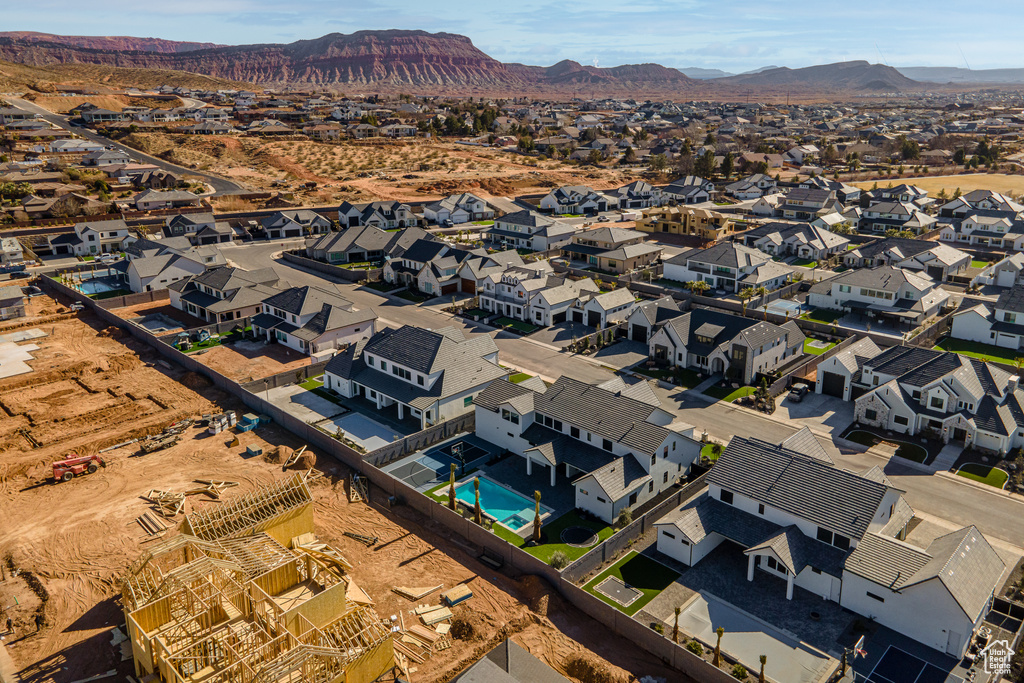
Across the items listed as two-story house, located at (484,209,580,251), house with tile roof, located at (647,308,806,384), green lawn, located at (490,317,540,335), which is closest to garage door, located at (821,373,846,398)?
house with tile roof, located at (647,308,806,384)

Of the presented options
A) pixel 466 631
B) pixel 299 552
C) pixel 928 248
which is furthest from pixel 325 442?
pixel 928 248

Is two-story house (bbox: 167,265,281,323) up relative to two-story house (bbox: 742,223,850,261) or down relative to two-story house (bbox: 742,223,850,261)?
down

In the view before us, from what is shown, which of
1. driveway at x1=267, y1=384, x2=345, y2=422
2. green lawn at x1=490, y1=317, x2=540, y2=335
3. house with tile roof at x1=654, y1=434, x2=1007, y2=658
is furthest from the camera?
green lawn at x1=490, y1=317, x2=540, y2=335

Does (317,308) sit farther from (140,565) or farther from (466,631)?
(466,631)

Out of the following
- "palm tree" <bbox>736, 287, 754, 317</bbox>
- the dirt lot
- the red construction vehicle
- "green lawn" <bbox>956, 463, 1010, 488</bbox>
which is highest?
the dirt lot

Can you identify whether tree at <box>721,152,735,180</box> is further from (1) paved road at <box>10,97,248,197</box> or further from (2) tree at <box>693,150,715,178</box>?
(1) paved road at <box>10,97,248,197</box>

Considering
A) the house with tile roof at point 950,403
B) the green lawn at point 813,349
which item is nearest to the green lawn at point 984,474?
the house with tile roof at point 950,403

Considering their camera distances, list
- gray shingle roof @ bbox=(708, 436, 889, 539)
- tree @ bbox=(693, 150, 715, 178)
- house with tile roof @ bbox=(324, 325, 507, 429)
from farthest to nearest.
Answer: tree @ bbox=(693, 150, 715, 178) < house with tile roof @ bbox=(324, 325, 507, 429) < gray shingle roof @ bbox=(708, 436, 889, 539)

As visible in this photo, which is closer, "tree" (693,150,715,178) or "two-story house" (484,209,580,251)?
"two-story house" (484,209,580,251)
